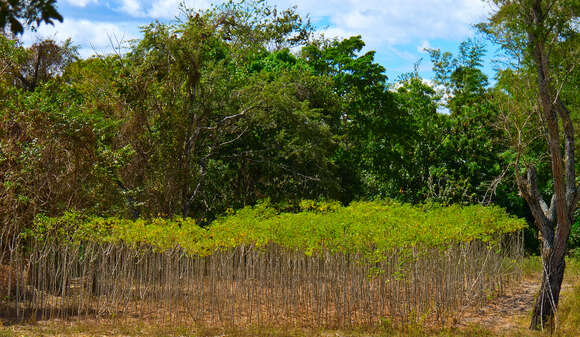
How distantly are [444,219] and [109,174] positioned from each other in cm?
627

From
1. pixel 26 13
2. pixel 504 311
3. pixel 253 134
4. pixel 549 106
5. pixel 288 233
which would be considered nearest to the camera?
pixel 26 13

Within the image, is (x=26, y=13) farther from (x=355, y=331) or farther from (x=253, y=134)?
(x=253, y=134)

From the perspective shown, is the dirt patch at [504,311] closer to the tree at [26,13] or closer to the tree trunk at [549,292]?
the tree trunk at [549,292]

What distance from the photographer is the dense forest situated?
9.80m

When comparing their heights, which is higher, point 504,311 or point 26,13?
point 26,13

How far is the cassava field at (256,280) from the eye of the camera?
853 centimetres

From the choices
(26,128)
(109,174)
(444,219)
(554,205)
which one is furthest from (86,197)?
(554,205)

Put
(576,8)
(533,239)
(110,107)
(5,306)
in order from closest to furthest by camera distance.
A: (576,8), (5,306), (110,107), (533,239)

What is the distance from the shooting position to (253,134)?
1482 cm

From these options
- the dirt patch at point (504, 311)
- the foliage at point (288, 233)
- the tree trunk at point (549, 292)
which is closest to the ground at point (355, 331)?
the dirt patch at point (504, 311)

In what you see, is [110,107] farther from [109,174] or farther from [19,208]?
[19,208]

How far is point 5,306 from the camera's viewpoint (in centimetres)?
945

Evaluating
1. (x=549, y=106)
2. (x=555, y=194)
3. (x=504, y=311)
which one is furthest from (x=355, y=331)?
(x=549, y=106)

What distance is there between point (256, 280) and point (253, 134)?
646 centimetres
